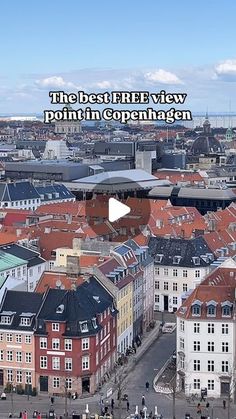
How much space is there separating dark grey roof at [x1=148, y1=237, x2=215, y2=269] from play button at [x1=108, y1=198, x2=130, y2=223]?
390 inches

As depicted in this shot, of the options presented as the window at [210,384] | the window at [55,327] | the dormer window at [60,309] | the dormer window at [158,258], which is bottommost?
the window at [210,384]

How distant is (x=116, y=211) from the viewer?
3553 inches

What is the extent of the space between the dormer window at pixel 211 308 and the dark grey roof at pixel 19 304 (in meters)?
11.0

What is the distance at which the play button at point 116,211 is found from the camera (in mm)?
87331

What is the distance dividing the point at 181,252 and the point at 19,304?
22.5 meters

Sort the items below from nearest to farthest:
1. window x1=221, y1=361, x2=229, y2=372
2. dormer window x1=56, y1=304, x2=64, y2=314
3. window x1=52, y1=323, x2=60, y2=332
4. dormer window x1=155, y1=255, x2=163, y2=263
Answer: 1. window x1=52, y1=323, x2=60, y2=332
2. dormer window x1=56, y1=304, x2=64, y2=314
3. window x1=221, y1=361, x2=229, y2=372
4. dormer window x1=155, y1=255, x2=163, y2=263

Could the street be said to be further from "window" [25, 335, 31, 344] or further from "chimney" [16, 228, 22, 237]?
"chimney" [16, 228, 22, 237]

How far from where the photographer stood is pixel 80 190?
133750 mm

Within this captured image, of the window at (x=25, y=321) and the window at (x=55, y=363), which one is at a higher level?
the window at (x=25, y=321)

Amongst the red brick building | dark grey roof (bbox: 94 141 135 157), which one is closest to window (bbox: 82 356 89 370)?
the red brick building

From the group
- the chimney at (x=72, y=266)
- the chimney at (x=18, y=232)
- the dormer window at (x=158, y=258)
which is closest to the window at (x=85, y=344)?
the chimney at (x=72, y=266)

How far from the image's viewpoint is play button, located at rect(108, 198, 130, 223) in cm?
8733

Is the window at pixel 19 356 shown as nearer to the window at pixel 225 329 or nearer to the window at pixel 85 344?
the window at pixel 85 344

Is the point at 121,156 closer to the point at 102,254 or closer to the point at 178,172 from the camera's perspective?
the point at 178,172
